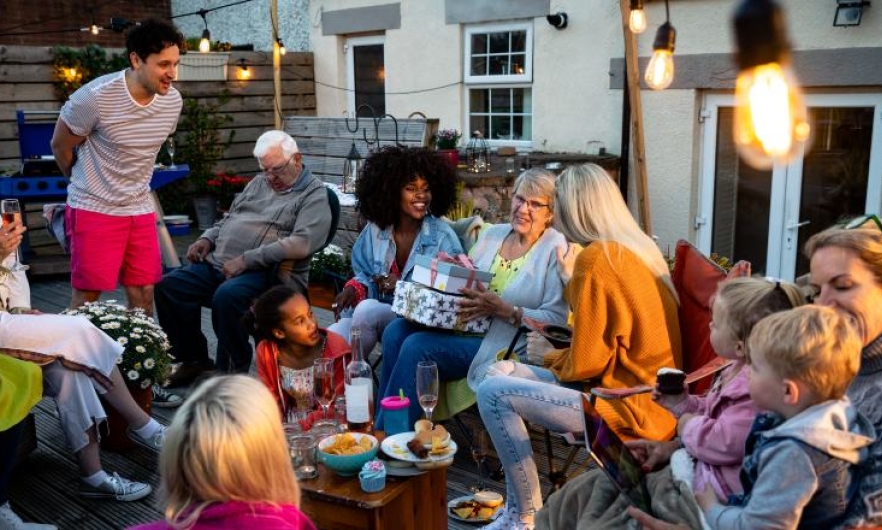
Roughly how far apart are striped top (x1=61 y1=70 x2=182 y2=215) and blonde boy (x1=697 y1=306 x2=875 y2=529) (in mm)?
3456

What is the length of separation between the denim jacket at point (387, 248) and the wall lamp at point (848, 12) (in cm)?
327

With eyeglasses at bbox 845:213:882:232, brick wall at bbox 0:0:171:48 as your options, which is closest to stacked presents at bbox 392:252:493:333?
eyeglasses at bbox 845:213:882:232

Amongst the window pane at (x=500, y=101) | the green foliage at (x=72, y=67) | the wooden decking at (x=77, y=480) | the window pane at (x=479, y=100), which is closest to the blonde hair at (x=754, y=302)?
the wooden decking at (x=77, y=480)

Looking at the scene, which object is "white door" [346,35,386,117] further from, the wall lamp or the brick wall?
the wall lamp

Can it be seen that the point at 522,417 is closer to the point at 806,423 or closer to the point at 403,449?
the point at 403,449

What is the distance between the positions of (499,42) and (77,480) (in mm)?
5649

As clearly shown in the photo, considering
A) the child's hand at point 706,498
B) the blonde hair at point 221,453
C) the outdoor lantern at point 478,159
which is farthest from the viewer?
the outdoor lantern at point 478,159

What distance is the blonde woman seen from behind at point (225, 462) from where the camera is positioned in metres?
1.69

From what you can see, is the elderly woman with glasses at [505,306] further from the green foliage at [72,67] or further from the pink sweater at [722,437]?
the green foliage at [72,67]

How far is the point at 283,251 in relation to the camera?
446cm

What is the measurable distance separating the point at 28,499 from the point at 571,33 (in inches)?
217

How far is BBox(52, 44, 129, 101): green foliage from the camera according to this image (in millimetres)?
8219

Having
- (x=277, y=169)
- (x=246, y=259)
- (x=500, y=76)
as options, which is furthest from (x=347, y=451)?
(x=500, y=76)

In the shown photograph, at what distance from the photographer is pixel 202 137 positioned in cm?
945
